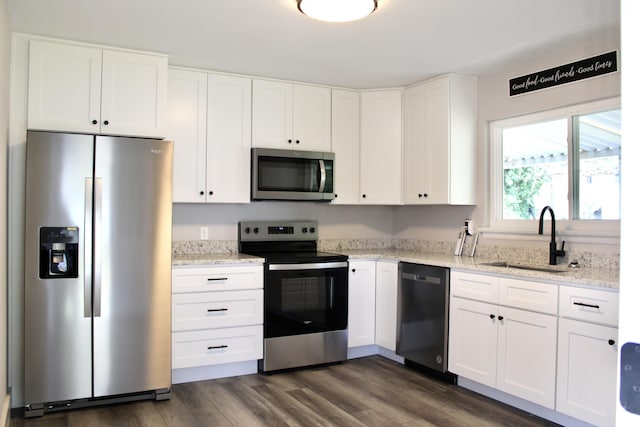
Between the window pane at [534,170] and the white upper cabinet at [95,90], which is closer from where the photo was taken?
the white upper cabinet at [95,90]

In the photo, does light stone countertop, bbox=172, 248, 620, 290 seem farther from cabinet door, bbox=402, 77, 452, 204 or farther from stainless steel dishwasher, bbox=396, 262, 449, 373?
cabinet door, bbox=402, 77, 452, 204

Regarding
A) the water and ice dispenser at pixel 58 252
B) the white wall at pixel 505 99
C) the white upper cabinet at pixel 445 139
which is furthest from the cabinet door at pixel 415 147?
the water and ice dispenser at pixel 58 252

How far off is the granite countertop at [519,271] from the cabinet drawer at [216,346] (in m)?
1.02

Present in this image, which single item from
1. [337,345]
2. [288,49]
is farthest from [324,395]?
[288,49]

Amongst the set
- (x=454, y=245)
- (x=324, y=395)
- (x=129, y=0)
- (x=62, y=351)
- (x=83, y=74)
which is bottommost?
(x=324, y=395)

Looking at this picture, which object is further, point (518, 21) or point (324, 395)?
point (324, 395)

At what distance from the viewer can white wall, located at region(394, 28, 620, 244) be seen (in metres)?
3.09

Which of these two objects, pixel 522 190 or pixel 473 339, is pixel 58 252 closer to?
pixel 473 339

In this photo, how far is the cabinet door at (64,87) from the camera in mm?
3051

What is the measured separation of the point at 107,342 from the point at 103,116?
1.43 meters

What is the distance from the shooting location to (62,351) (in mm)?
2924

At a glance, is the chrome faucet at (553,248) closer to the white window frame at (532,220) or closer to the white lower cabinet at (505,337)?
the white window frame at (532,220)

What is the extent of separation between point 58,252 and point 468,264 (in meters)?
2.59

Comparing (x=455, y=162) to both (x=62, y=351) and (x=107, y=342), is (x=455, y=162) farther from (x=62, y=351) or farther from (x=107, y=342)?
(x=62, y=351)
